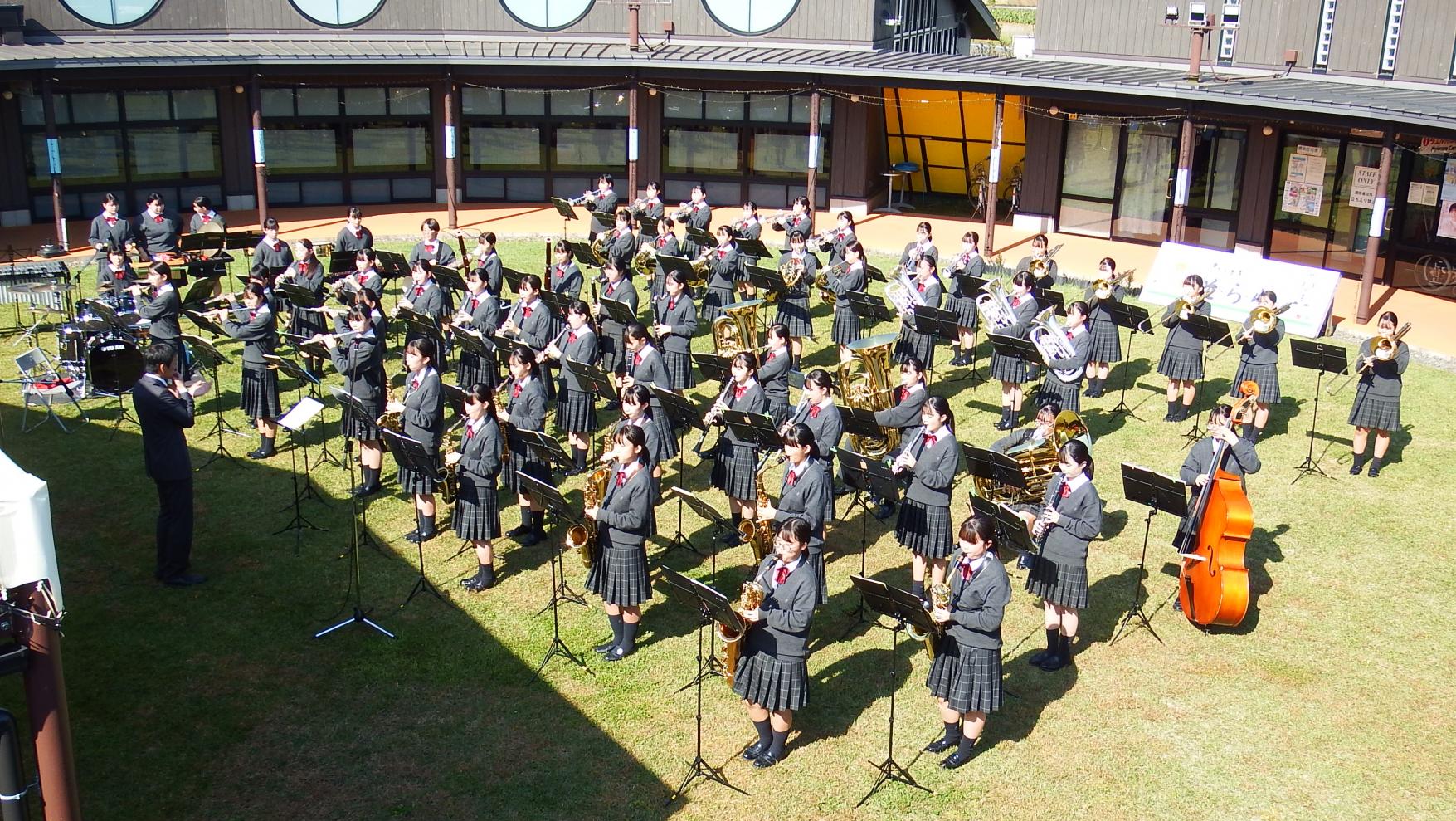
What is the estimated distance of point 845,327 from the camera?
18.9 metres

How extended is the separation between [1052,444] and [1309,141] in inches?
636

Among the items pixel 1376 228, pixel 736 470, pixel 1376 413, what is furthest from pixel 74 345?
pixel 1376 228

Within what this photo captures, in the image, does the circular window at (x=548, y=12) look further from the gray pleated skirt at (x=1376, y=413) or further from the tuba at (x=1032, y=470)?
the tuba at (x=1032, y=470)

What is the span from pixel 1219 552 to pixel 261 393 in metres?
10.9

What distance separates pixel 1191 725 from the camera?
10.8 meters

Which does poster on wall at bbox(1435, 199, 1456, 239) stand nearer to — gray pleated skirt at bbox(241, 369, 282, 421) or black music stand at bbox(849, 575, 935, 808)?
black music stand at bbox(849, 575, 935, 808)

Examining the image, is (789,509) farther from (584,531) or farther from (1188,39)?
(1188,39)

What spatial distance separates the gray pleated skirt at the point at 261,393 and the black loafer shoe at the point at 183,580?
11.0 feet

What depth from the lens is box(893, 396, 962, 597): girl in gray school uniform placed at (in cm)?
1195

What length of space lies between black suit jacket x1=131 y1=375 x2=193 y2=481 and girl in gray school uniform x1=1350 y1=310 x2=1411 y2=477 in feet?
42.1

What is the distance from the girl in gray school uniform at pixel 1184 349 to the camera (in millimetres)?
16703

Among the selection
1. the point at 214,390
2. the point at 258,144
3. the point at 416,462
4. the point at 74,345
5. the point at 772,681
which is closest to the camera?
the point at 772,681

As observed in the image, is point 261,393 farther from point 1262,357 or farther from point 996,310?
point 1262,357

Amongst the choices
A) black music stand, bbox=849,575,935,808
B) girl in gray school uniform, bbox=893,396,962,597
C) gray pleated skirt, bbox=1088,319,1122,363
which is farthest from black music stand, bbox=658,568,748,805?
gray pleated skirt, bbox=1088,319,1122,363
